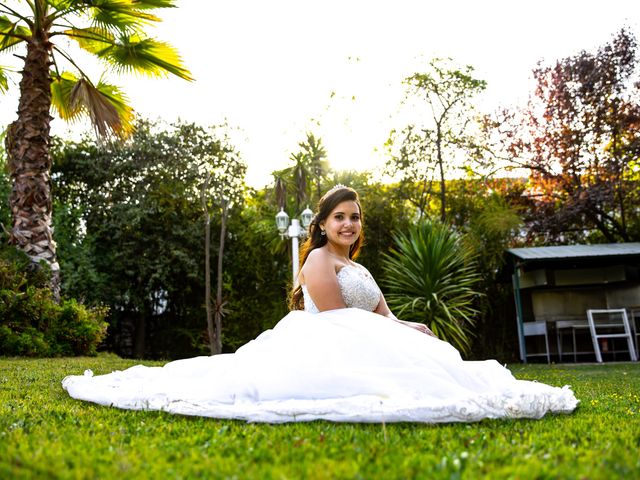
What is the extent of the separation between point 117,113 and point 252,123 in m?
6.26

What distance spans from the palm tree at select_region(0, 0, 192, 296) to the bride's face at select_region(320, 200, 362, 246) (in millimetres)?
7005

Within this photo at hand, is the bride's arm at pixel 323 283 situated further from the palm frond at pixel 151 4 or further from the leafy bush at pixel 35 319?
the palm frond at pixel 151 4

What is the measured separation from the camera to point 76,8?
9.59 m

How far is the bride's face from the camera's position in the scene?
4.12 m

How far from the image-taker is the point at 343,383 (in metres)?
3.06

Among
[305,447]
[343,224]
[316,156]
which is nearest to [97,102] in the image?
[316,156]

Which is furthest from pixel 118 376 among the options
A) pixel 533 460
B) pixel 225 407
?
pixel 533 460

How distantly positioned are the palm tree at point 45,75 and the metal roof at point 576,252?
256 inches

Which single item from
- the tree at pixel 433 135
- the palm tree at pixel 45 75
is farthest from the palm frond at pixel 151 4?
the tree at pixel 433 135

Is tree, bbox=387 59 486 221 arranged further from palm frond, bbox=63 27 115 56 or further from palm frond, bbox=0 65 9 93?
palm frond, bbox=0 65 9 93

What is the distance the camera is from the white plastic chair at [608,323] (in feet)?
35.6

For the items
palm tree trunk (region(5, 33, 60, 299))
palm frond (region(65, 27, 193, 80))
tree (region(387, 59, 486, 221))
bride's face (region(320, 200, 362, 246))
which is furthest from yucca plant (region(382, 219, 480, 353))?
bride's face (region(320, 200, 362, 246))

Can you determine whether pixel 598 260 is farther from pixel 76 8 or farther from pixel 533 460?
pixel 533 460

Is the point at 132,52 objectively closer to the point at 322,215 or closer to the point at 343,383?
the point at 322,215
